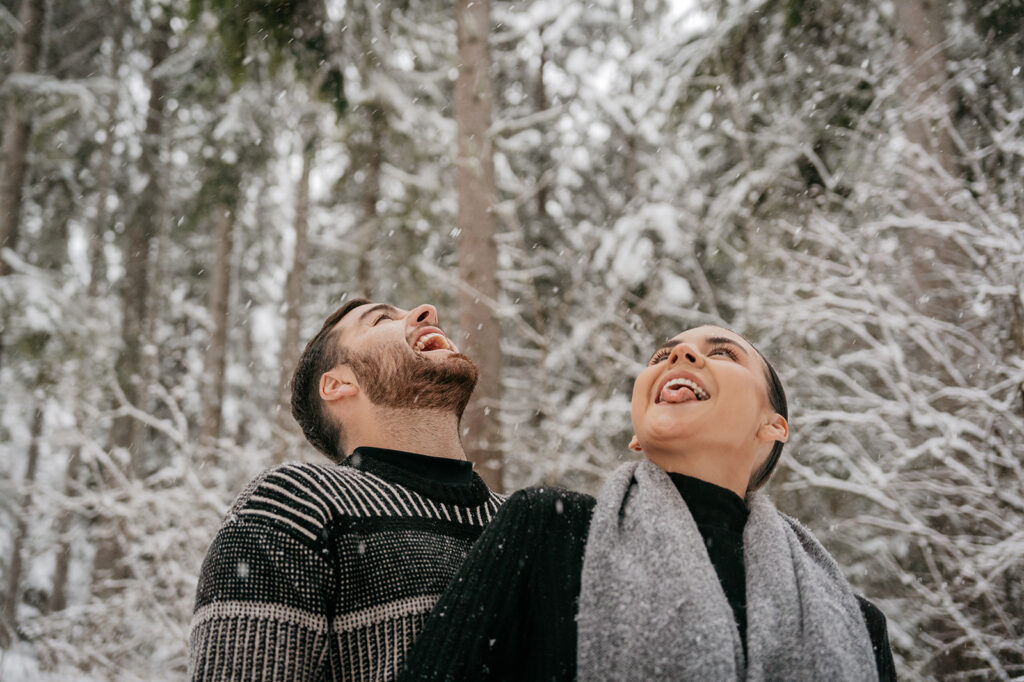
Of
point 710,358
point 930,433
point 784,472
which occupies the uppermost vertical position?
point 710,358

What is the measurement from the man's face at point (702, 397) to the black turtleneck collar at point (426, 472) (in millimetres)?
657

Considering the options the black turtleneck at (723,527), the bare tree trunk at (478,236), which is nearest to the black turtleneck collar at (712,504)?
the black turtleneck at (723,527)

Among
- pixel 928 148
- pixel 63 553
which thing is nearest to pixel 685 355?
pixel 928 148

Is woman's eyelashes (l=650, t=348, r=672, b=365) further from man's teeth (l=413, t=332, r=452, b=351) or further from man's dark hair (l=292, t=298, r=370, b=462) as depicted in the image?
man's dark hair (l=292, t=298, r=370, b=462)

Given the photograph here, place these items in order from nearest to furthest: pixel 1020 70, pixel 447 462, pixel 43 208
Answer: pixel 447 462 < pixel 1020 70 < pixel 43 208

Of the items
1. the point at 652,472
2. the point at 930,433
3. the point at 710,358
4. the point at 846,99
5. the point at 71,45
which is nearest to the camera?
the point at 652,472

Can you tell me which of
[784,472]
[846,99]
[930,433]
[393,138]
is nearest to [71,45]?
[393,138]

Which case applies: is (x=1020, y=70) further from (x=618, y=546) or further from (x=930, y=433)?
(x=618, y=546)

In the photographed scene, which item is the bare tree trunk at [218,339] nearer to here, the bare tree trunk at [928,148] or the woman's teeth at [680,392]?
the bare tree trunk at [928,148]

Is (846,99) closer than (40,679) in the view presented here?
Yes

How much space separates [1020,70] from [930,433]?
3.71 metres

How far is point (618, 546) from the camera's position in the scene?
151 centimetres

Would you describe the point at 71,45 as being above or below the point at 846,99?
above

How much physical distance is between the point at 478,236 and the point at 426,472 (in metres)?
3.80
